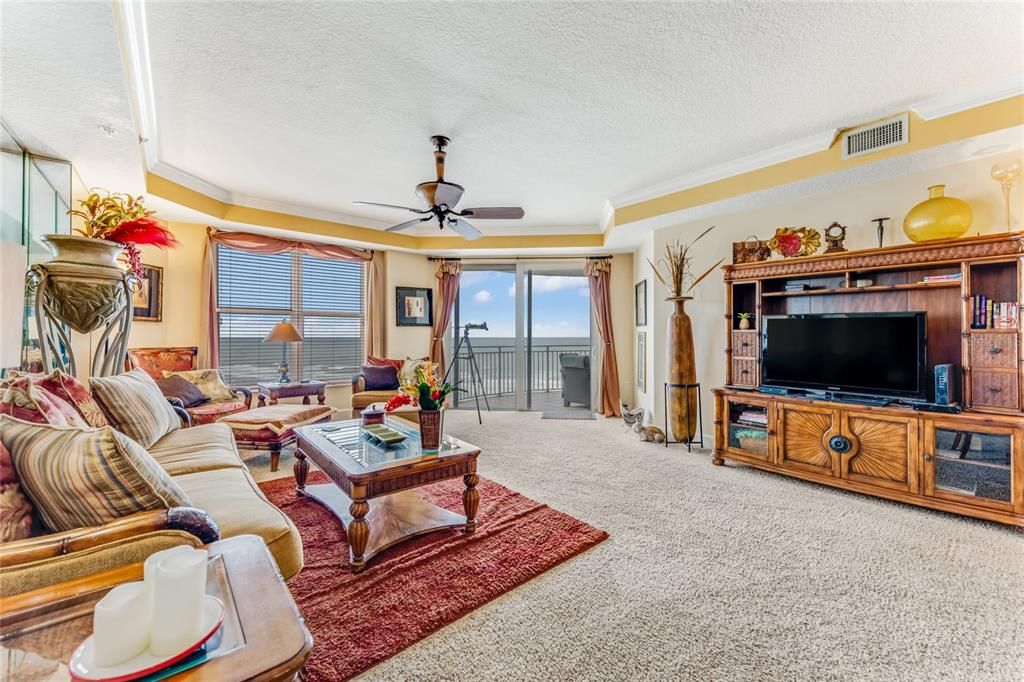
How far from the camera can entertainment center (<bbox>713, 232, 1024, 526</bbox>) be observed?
2.54 m

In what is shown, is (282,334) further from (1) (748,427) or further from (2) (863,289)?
(2) (863,289)

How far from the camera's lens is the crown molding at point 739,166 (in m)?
3.08

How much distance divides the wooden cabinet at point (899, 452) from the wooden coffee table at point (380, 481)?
243cm

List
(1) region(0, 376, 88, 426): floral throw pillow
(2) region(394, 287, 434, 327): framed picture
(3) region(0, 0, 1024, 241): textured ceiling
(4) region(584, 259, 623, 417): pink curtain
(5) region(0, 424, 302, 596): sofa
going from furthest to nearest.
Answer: (2) region(394, 287, 434, 327): framed picture, (4) region(584, 259, 623, 417): pink curtain, (3) region(0, 0, 1024, 241): textured ceiling, (1) region(0, 376, 88, 426): floral throw pillow, (5) region(0, 424, 302, 596): sofa

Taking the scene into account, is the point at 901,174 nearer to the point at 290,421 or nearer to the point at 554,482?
the point at 554,482

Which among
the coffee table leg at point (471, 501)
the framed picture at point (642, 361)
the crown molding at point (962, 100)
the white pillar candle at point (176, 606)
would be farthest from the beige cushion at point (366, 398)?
the crown molding at point (962, 100)

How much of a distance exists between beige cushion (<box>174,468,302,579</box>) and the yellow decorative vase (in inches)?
155

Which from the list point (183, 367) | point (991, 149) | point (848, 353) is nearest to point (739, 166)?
point (991, 149)

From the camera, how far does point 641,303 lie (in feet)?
18.1

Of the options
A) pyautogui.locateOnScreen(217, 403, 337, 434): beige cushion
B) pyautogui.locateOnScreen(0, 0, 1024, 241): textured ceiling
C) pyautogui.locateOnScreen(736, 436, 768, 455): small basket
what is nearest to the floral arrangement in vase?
pyautogui.locateOnScreen(0, 0, 1024, 241): textured ceiling

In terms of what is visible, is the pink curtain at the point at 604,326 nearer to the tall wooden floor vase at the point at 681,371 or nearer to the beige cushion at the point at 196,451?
the tall wooden floor vase at the point at 681,371

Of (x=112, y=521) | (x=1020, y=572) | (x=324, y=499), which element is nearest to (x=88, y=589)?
(x=112, y=521)

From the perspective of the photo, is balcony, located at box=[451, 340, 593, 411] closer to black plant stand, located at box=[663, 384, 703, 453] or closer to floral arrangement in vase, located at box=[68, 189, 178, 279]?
black plant stand, located at box=[663, 384, 703, 453]

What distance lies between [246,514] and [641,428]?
3763 millimetres
